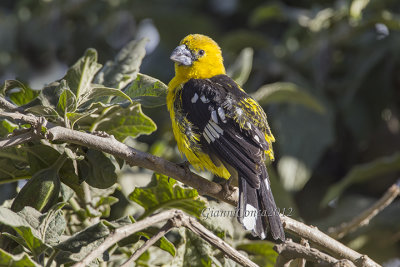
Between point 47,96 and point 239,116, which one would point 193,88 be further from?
point 47,96

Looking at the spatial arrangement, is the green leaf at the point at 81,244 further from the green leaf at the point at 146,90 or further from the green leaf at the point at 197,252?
the green leaf at the point at 146,90

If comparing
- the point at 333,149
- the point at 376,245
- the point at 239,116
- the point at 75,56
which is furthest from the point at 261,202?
the point at 75,56

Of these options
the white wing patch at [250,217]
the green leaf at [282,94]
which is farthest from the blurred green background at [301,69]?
the white wing patch at [250,217]

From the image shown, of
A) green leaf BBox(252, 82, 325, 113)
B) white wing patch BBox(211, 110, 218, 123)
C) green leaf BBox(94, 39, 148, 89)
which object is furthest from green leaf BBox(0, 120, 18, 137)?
green leaf BBox(252, 82, 325, 113)

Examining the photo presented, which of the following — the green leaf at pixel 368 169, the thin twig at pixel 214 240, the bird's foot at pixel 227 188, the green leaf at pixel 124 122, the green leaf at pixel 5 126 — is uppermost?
the green leaf at pixel 368 169

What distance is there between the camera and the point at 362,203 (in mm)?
3639

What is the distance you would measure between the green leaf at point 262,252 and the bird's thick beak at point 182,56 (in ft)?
4.35

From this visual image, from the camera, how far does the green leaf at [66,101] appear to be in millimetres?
2022

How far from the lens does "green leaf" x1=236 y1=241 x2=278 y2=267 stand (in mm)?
2504

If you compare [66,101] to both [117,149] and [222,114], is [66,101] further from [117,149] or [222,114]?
[222,114]

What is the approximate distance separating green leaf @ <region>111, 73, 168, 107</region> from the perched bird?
45 cm

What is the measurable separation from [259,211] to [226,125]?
0.57 metres

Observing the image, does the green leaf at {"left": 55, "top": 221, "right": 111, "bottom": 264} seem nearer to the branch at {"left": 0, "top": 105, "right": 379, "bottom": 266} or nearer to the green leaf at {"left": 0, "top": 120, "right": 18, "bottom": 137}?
the branch at {"left": 0, "top": 105, "right": 379, "bottom": 266}

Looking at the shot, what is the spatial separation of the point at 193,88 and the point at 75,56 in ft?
7.37
